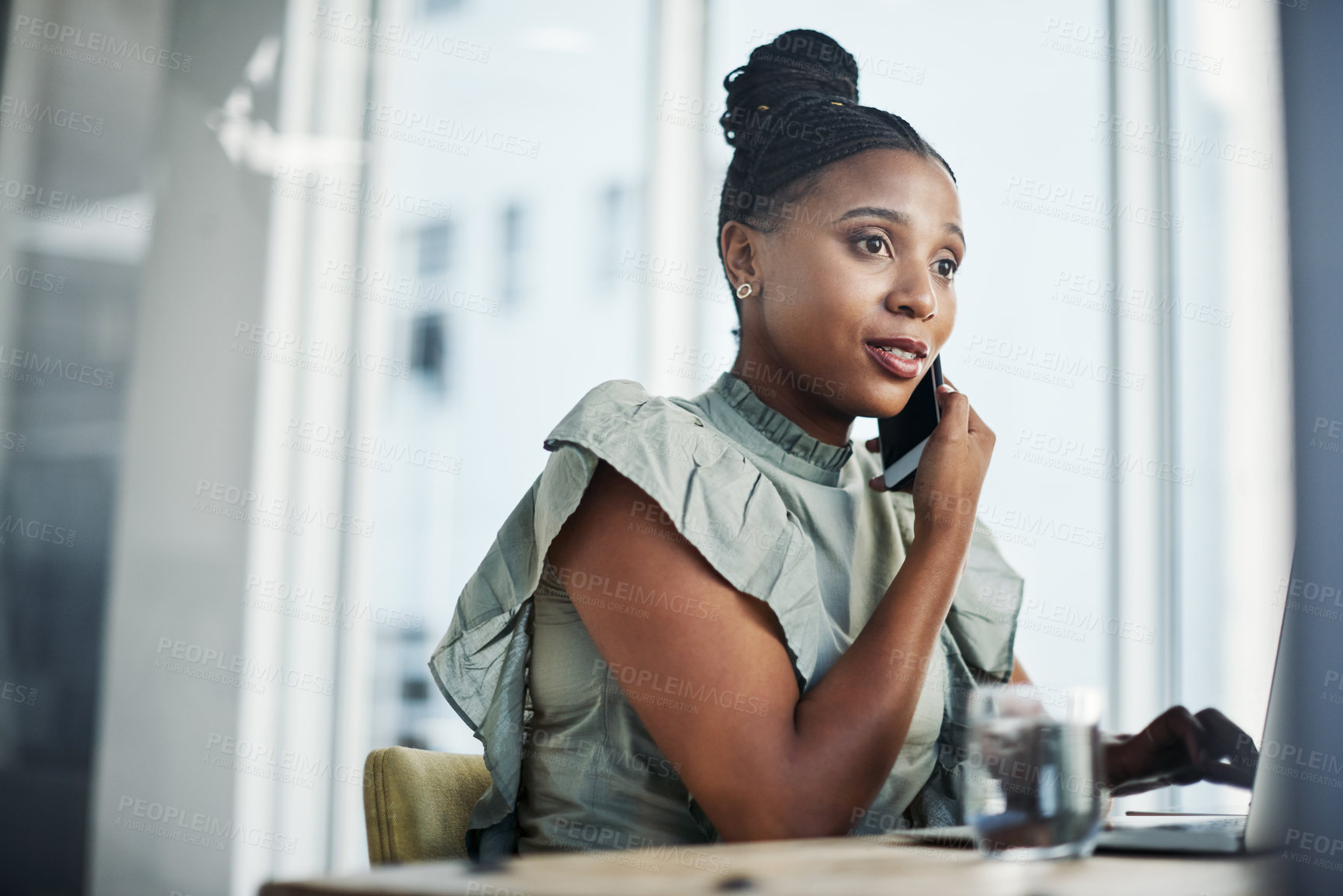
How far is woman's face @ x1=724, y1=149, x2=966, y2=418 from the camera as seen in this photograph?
1.30m

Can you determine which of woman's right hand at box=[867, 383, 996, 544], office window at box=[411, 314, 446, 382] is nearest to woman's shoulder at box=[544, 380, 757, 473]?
woman's right hand at box=[867, 383, 996, 544]

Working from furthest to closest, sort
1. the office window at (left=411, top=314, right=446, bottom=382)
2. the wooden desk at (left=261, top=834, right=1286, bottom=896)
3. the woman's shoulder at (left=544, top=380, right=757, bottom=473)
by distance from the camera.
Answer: the office window at (left=411, top=314, right=446, bottom=382)
the woman's shoulder at (left=544, top=380, right=757, bottom=473)
the wooden desk at (left=261, top=834, right=1286, bottom=896)

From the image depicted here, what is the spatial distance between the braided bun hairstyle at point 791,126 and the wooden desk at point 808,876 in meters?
0.88

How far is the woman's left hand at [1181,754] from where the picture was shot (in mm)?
978

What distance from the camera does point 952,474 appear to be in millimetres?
1191

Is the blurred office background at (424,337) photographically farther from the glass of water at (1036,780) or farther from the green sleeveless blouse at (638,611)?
the glass of water at (1036,780)

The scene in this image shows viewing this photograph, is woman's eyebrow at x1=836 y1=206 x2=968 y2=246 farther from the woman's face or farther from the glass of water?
the glass of water

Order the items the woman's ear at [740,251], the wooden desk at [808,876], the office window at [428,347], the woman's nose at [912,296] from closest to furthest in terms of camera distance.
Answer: the wooden desk at [808,876] → the woman's nose at [912,296] → the woman's ear at [740,251] → the office window at [428,347]

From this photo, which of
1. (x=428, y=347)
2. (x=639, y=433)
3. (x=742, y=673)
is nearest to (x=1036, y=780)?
(x=742, y=673)

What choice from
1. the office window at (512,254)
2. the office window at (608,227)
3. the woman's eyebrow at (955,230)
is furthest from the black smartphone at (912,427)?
the office window at (512,254)

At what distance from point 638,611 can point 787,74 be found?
83cm

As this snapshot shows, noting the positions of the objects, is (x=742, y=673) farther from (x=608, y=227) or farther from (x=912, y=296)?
(x=608, y=227)

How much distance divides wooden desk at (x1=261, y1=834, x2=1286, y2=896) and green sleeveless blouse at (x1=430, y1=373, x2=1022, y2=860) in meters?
0.35

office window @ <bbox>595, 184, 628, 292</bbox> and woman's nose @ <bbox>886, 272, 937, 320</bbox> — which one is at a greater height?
office window @ <bbox>595, 184, 628, 292</bbox>
